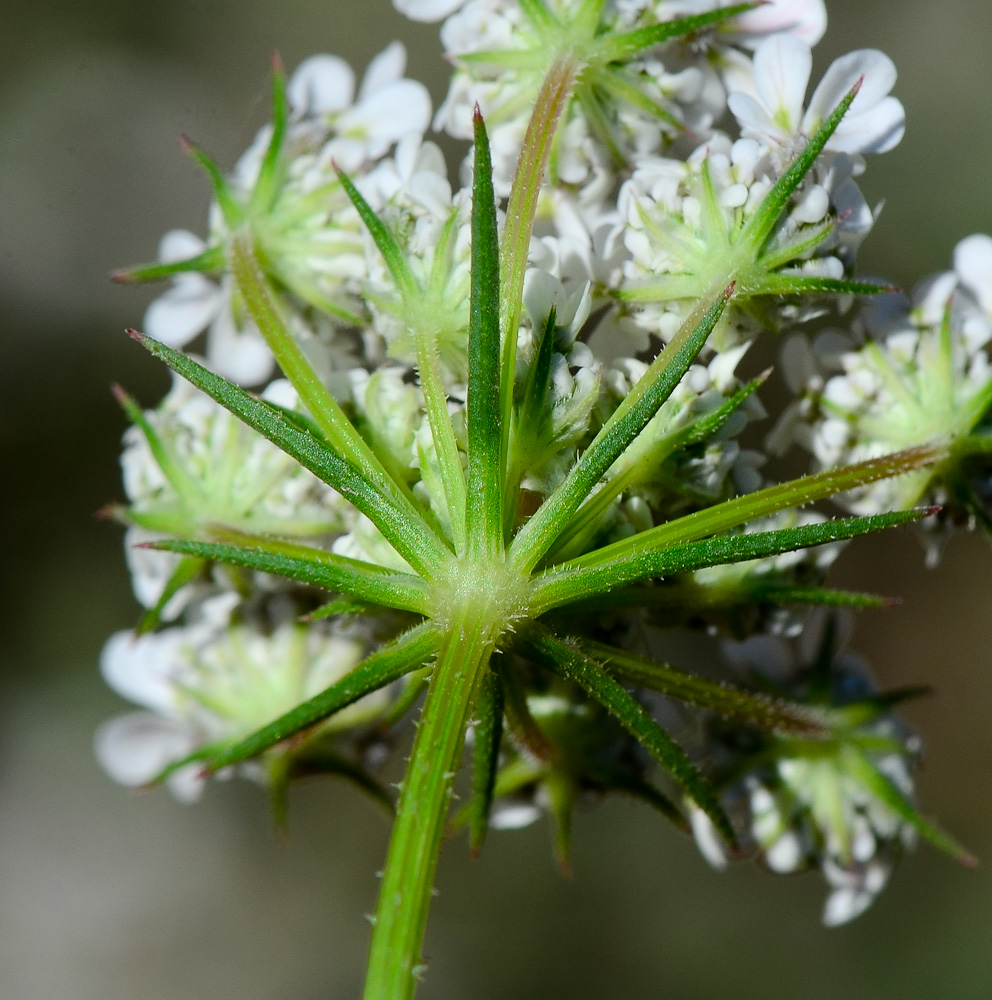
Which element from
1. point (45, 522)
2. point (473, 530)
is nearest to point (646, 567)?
point (473, 530)

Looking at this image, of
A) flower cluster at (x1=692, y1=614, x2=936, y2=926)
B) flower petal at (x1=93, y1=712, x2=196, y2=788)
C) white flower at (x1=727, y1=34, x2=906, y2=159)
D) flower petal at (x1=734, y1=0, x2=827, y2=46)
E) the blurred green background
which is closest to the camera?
white flower at (x1=727, y1=34, x2=906, y2=159)

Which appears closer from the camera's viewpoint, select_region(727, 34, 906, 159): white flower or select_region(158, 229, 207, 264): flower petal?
select_region(727, 34, 906, 159): white flower

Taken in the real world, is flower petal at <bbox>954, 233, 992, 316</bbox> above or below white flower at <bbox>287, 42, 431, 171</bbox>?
below

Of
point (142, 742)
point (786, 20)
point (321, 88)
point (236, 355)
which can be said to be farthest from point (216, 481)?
point (786, 20)

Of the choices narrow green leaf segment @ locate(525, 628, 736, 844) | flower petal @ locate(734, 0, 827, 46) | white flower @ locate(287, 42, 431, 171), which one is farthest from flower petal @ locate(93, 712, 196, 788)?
flower petal @ locate(734, 0, 827, 46)

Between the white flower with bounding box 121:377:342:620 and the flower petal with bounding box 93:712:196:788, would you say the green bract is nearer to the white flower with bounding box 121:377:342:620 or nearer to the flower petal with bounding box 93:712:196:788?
the white flower with bounding box 121:377:342:620

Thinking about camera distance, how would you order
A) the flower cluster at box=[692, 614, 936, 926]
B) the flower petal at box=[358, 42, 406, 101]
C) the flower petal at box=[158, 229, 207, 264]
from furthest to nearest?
the flower petal at box=[158, 229, 207, 264] → the flower petal at box=[358, 42, 406, 101] → the flower cluster at box=[692, 614, 936, 926]

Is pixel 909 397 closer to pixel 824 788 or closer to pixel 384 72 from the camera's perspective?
pixel 824 788

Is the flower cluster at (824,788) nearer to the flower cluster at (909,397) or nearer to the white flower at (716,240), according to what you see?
the flower cluster at (909,397)
